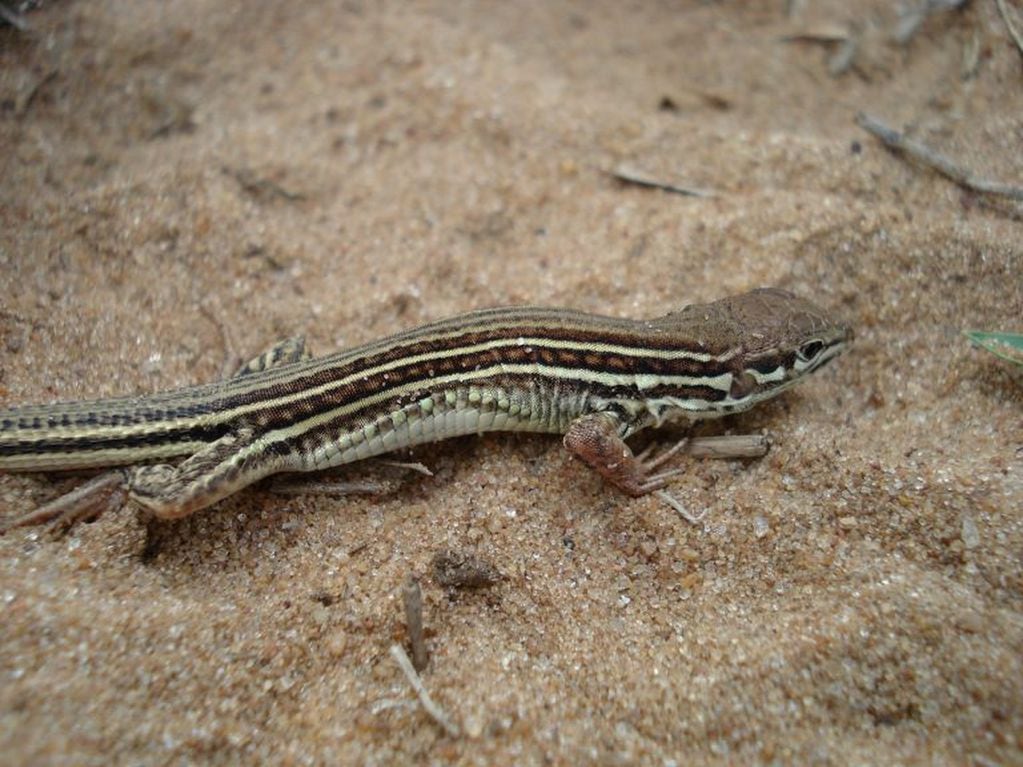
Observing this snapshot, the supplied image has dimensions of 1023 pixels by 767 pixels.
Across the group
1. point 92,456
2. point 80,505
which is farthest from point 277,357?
point 80,505

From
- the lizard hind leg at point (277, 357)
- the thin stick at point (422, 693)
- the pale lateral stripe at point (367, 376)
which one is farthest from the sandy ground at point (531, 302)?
the pale lateral stripe at point (367, 376)

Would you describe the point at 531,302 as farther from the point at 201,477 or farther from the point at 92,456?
the point at 92,456

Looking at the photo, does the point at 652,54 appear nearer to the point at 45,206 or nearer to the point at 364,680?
the point at 45,206

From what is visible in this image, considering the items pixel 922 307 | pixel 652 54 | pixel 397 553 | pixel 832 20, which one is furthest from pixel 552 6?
Answer: pixel 397 553

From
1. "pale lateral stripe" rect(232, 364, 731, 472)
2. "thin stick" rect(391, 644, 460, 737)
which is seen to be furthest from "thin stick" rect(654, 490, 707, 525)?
"thin stick" rect(391, 644, 460, 737)

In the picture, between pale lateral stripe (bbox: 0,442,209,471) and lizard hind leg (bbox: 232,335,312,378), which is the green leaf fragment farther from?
pale lateral stripe (bbox: 0,442,209,471)
